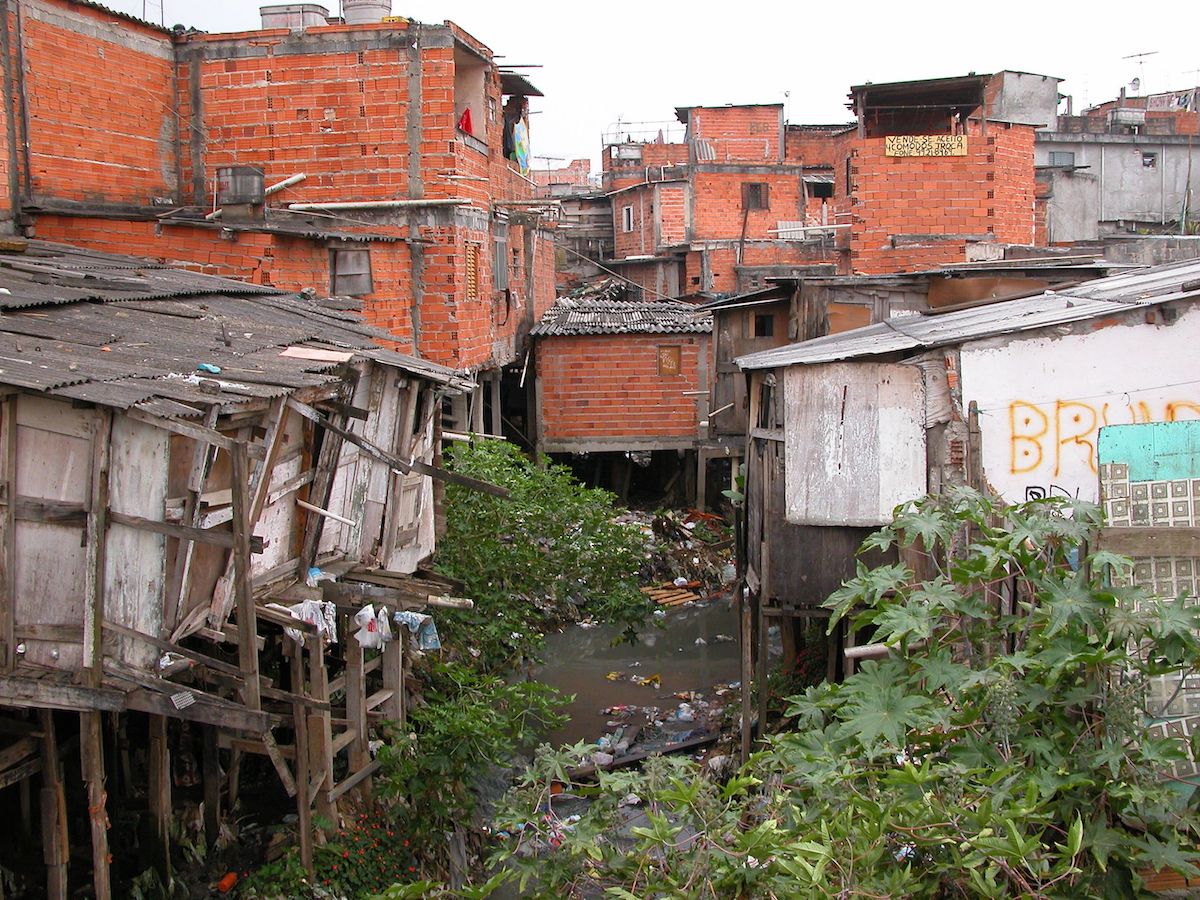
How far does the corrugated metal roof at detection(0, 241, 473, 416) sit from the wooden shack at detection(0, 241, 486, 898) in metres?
0.02

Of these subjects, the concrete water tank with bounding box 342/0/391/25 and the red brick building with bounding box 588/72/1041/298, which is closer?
the concrete water tank with bounding box 342/0/391/25

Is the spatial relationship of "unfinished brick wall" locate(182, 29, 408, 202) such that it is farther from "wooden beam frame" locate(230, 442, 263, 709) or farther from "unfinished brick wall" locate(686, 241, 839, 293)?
"unfinished brick wall" locate(686, 241, 839, 293)

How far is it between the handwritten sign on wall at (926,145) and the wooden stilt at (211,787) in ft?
37.0

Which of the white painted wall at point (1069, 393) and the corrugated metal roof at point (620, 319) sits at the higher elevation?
the corrugated metal roof at point (620, 319)

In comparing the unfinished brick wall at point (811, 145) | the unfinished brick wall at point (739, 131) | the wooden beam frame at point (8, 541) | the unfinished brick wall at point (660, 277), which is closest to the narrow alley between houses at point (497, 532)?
the wooden beam frame at point (8, 541)

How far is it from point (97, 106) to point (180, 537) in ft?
31.1

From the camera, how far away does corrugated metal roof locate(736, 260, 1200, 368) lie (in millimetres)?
7320

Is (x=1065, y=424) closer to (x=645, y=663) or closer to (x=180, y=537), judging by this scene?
(x=180, y=537)

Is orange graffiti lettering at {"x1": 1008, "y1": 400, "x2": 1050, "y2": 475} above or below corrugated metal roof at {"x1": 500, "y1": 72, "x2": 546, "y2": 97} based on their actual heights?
below

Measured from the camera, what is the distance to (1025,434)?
296 inches

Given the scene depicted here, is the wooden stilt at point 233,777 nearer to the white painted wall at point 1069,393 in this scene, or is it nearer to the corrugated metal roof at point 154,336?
the corrugated metal roof at point 154,336

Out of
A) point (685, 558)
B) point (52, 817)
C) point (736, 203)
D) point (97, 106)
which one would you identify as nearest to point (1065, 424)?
point (52, 817)

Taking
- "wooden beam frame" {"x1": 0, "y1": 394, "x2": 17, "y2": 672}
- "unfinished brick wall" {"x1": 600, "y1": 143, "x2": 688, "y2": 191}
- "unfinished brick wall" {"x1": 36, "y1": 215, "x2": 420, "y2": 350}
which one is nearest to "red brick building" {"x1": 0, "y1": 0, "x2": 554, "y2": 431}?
"unfinished brick wall" {"x1": 36, "y1": 215, "x2": 420, "y2": 350}

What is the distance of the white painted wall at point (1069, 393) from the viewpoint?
732 centimetres
